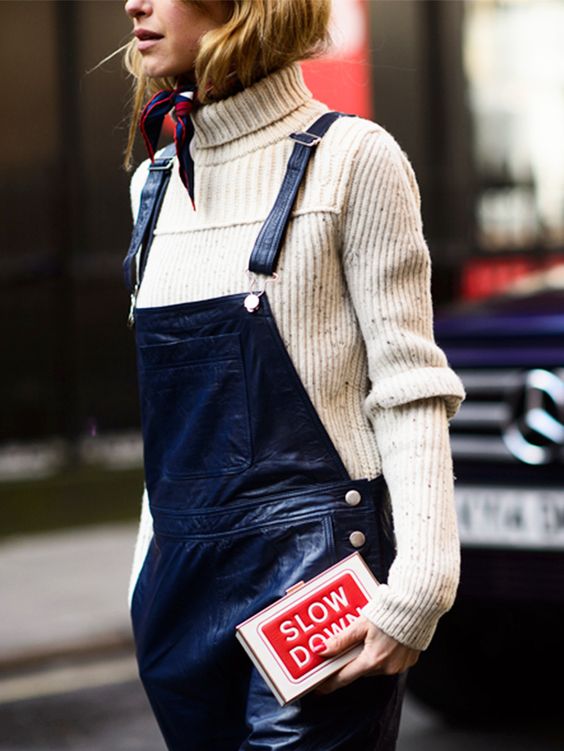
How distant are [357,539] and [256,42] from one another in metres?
0.64

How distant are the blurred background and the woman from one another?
0.21m

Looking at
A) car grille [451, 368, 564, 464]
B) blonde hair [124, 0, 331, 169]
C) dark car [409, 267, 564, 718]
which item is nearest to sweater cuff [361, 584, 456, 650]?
blonde hair [124, 0, 331, 169]

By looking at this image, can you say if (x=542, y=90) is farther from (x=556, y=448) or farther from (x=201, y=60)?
(x=201, y=60)

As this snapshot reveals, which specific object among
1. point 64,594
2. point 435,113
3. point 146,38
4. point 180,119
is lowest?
point 64,594

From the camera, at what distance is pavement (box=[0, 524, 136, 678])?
18.6ft

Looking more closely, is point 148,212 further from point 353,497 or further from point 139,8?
point 353,497

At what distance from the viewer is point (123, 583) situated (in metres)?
6.72

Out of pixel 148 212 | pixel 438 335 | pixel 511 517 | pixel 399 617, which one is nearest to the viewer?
pixel 399 617

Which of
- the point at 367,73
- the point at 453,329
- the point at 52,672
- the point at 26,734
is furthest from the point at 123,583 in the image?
the point at 367,73

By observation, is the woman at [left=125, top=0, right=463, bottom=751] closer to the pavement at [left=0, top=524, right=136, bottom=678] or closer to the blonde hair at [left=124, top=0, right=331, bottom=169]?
the blonde hair at [left=124, top=0, right=331, bottom=169]

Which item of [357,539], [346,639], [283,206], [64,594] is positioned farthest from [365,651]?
[64,594]

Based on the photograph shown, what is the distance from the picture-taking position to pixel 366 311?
1.88 metres

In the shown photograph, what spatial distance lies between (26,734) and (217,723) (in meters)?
2.85

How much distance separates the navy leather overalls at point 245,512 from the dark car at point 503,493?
2.01m
